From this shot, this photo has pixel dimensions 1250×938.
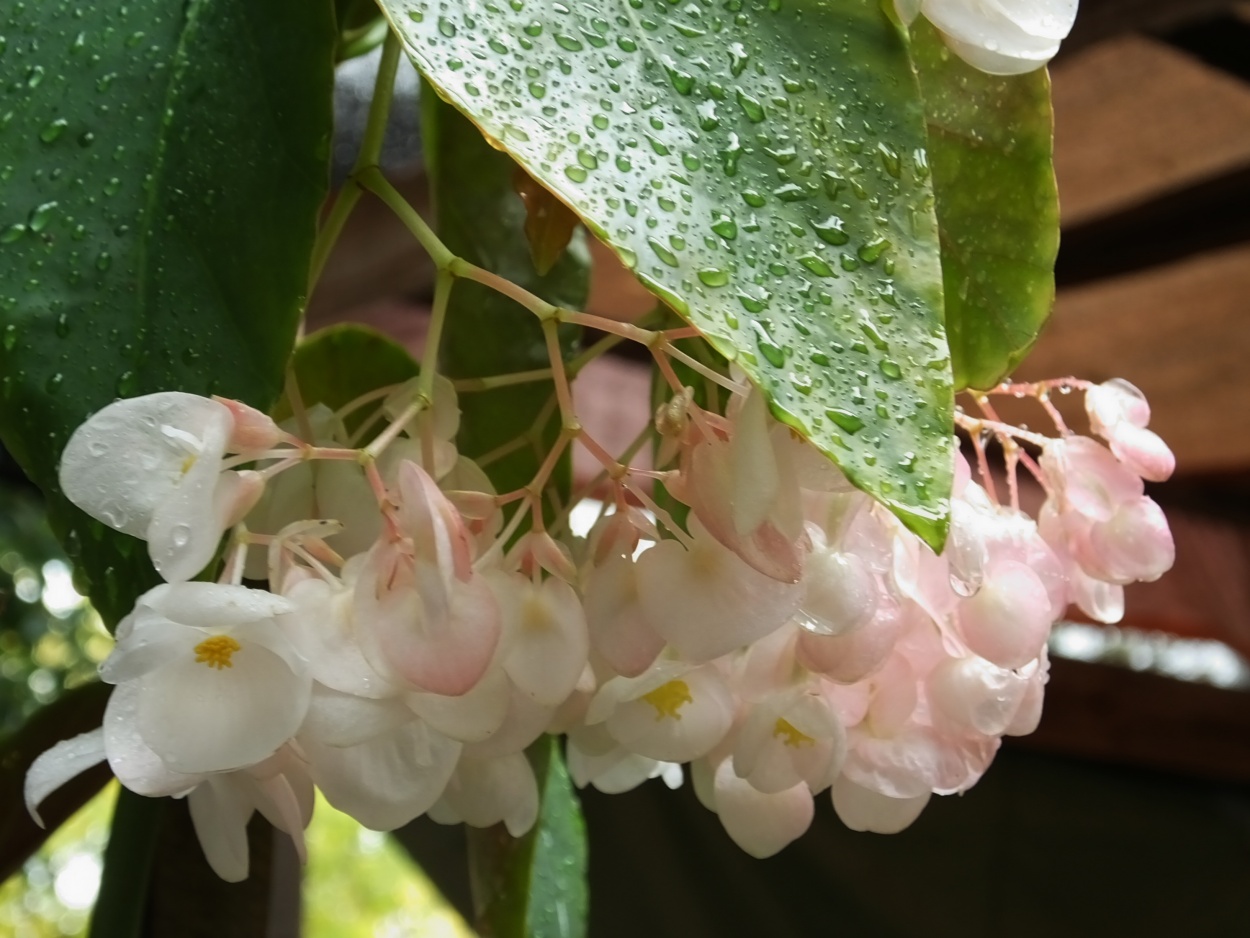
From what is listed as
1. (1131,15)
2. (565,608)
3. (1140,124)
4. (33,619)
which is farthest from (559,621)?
(33,619)

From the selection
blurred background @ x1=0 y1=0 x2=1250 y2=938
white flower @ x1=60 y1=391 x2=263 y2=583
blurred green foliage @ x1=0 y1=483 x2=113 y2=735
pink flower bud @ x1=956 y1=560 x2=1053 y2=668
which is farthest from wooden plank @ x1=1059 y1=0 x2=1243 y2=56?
blurred green foliage @ x1=0 y1=483 x2=113 y2=735

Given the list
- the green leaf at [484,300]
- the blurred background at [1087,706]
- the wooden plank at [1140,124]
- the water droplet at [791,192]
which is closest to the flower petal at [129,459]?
the water droplet at [791,192]

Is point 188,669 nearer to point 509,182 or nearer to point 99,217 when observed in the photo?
point 99,217

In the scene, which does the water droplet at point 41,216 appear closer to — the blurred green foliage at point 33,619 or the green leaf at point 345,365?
the green leaf at point 345,365

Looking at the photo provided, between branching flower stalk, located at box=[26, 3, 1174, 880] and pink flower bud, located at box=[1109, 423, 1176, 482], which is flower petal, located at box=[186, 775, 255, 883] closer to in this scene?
branching flower stalk, located at box=[26, 3, 1174, 880]

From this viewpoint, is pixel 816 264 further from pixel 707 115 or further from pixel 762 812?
pixel 762 812

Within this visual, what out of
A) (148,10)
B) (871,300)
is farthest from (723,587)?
(148,10)
